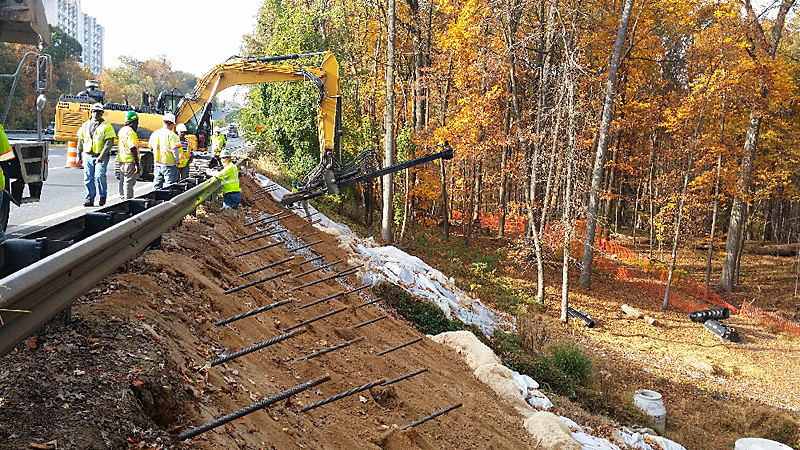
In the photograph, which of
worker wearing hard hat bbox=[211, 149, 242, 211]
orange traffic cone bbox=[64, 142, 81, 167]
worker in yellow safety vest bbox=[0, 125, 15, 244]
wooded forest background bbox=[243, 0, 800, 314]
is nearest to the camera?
worker in yellow safety vest bbox=[0, 125, 15, 244]

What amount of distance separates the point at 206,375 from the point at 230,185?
9.34 meters

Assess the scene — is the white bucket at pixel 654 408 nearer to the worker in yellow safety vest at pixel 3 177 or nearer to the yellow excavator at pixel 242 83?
the yellow excavator at pixel 242 83

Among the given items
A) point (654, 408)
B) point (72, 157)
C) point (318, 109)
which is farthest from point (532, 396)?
point (72, 157)

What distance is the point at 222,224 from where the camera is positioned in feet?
36.3

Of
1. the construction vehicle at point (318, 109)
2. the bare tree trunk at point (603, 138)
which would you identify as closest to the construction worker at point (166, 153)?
the construction vehicle at point (318, 109)

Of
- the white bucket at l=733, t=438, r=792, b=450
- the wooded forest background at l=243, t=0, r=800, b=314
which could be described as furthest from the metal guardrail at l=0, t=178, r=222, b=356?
the wooded forest background at l=243, t=0, r=800, b=314

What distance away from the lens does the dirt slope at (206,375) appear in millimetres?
3174

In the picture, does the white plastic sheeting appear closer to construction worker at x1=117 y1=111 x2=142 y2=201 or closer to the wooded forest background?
construction worker at x1=117 y1=111 x2=142 y2=201

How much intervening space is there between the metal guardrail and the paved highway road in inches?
114

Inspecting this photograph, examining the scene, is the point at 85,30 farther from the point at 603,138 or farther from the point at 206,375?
the point at 206,375

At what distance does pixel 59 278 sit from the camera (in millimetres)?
3398

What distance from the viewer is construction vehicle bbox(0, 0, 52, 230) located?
588cm

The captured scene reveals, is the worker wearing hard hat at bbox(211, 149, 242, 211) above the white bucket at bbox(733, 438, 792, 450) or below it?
above

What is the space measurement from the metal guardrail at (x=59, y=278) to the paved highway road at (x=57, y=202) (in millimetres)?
2899
